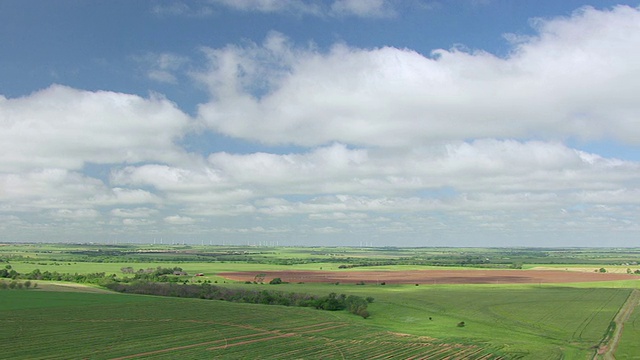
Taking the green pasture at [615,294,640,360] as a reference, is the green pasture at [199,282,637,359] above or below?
below

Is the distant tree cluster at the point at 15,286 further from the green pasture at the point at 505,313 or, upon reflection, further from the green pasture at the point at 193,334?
the green pasture at the point at 505,313

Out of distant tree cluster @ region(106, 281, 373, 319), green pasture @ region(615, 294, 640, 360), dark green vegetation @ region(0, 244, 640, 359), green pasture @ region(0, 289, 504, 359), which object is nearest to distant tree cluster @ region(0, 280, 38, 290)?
dark green vegetation @ region(0, 244, 640, 359)

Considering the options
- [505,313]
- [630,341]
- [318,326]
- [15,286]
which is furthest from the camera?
[15,286]

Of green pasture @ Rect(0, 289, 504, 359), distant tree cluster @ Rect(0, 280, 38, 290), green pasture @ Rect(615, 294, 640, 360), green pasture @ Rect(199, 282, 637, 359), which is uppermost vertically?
distant tree cluster @ Rect(0, 280, 38, 290)

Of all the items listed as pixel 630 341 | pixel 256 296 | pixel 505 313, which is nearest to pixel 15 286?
pixel 256 296

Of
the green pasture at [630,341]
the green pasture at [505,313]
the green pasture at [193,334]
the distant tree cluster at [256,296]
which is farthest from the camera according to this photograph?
the distant tree cluster at [256,296]

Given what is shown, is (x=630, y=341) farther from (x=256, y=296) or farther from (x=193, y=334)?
(x=256, y=296)

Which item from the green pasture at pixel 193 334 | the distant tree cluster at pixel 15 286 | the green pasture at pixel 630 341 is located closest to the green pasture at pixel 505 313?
the green pasture at pixel 630 341

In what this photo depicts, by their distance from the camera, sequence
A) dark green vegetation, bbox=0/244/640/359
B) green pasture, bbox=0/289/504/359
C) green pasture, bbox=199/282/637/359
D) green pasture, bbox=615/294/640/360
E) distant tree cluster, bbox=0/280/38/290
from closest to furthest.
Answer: green pasture, bbox=0/289/504/359, green pasture, bbox=615/294/640/360, dark green vegetation, bbox=0/244/640/359, green pasture, bbox=199/282/637/359, distant tree cluster, bbox=0/280/38/290

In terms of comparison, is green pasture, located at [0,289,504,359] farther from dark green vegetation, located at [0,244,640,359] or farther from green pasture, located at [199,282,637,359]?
green pasture, located at [199,282,637,359]
